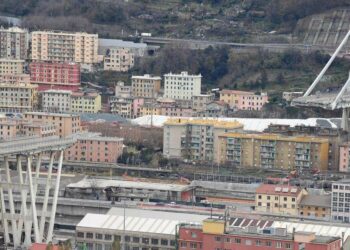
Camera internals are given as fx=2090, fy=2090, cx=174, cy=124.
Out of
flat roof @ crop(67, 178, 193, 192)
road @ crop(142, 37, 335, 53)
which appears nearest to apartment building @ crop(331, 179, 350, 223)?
flat roof @ crop(67, 178, 193, 192)

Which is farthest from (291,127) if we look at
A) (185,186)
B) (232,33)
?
(232,33)

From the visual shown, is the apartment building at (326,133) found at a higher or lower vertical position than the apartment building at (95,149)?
→ higher

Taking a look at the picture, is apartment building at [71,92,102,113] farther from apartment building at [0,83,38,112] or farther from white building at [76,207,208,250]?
white building at [76,207,208,250]

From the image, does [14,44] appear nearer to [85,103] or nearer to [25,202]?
[85,103]

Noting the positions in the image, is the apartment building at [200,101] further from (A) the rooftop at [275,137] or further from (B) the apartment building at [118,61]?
(A) the rooftop at [275,137]

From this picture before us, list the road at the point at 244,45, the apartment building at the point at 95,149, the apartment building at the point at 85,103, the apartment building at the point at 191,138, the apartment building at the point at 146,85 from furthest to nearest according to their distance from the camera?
the road at the point at 244,45 → the apartment building at the point at 146,85 → the apartment building at the point at 85,103 → the apartment building at the point at 191,138 → the apartment building at the point at 95,149

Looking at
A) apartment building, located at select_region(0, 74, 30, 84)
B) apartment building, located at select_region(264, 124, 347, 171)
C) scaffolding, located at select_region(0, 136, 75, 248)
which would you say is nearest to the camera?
scaffolding, located at select_region(0, 136, 75, 248)

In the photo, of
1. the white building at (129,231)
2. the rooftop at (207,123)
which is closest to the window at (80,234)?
the white building at (129,231)
